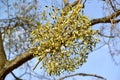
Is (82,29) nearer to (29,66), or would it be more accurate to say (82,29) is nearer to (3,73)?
(3,73)

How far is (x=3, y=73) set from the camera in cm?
538

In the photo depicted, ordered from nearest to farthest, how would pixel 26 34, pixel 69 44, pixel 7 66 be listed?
pixel 69 44 < pixel 7 66 < pixel 26 34

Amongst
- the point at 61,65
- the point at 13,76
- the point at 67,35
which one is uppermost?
the point at 13,76

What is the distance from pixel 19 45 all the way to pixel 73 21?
266cm

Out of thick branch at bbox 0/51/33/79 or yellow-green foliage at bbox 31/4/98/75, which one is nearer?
yellow-green foliage at bbox 31/4/98/75

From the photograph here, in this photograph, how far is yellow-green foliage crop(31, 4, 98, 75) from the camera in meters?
3.76

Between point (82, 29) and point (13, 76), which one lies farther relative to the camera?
point (13, 76)

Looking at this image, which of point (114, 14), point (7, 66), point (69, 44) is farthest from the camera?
point (7, 66)

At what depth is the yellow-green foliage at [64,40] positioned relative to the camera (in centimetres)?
376

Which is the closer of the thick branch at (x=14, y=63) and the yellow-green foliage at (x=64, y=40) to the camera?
the yellow-green foliage at (x=64, y=40)

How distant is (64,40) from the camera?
3746mm

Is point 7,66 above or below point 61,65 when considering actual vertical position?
above

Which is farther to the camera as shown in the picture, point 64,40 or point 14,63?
point 14,63

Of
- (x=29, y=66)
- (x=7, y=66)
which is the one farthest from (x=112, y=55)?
(x=29, y=66)
